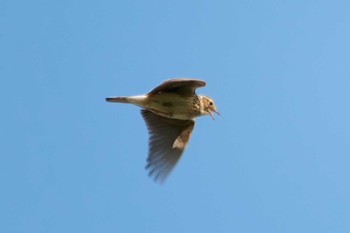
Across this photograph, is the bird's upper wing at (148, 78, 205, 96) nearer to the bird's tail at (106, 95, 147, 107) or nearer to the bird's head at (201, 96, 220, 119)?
the bird's tail at (106, 95, 147, 107)

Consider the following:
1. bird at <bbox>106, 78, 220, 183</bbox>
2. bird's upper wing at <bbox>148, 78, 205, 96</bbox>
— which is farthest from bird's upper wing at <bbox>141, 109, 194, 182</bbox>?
bird's upper wing at <bbox>148, 78, 205, 96</bbox>

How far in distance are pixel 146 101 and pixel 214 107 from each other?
1988mm

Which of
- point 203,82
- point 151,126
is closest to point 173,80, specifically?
point 203,82

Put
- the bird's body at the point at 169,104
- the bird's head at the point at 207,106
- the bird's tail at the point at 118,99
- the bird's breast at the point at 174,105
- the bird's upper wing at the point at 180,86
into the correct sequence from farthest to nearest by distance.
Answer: the bird's head at the point at 207,106 → the bird's breast at the point at 174,105 → the bird's body at the point at 169,104 → the bird's tail at the point at 118,99 → the bird's upper wing at the point at 180,86

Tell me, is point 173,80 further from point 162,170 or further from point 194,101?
point 162,170

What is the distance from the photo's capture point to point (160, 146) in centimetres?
1397

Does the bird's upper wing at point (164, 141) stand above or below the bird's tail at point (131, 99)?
below

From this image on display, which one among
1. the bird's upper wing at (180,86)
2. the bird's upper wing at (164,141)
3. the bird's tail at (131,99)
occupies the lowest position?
the bird's upper wing at (164,141)

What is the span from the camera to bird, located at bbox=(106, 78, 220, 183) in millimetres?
12758

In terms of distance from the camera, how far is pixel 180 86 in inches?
506

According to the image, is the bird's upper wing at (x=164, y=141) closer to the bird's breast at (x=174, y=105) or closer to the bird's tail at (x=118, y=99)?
the bird's breast at (x=174, y=105)

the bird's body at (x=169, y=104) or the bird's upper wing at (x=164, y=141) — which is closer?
the bird's body at (x=169, y=104)

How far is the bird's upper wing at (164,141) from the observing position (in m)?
13.6

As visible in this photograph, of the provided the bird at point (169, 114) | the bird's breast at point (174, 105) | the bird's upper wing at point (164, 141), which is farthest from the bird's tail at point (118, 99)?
the bird's upper wing at point (164, 141)
